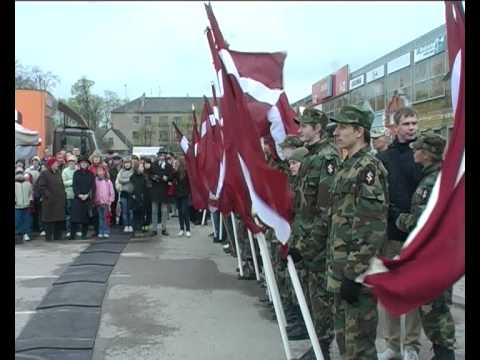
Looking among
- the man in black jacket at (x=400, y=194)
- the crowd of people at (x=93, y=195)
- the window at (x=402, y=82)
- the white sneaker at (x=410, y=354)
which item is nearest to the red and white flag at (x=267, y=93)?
the man in black jacket at (x=400, y=194)

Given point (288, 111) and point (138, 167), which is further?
point (138, 167)

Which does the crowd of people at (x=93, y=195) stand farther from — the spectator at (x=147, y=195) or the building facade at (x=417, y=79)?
the building facade at (x=417, y=79)

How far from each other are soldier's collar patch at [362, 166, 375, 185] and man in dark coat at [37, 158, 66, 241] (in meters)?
10.0

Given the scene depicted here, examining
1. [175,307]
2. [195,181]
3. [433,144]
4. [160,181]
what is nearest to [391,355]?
[433,144]

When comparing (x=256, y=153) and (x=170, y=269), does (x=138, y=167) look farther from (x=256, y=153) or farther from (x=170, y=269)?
(x=256, y=153)

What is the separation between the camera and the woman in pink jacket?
13352 mm

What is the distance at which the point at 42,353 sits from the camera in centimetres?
544

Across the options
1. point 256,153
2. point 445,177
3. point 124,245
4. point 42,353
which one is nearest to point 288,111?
point 256,153

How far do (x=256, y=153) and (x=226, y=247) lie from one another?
741 cm

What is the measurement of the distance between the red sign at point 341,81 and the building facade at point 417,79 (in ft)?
7.77

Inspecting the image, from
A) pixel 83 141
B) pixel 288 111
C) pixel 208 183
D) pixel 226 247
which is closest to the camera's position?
pixel 288 111

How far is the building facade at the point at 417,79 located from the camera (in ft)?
41.4

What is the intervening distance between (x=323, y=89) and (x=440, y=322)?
23273 mm

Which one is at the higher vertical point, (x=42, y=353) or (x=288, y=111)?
(x=288, y=111)
